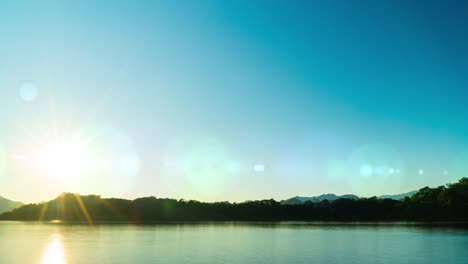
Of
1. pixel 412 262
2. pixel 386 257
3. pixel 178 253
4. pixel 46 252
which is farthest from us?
pixel 46 252

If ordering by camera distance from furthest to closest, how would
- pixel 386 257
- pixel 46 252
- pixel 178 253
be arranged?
pixel 46 252 → pixel 178 253 → pixel 386 257

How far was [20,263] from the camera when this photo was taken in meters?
64.0

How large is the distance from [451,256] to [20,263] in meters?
61.4

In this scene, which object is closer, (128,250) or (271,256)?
(271,256)

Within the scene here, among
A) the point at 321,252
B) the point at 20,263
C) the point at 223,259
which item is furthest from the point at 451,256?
the point at 20,263

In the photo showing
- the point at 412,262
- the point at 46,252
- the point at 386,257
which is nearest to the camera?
the point at 412,262

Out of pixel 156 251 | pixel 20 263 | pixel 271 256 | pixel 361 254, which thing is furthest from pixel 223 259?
pixel 20 263

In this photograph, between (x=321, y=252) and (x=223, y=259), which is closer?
(x=223, y=259)

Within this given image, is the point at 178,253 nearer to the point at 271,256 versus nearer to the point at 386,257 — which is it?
the point at 271,256

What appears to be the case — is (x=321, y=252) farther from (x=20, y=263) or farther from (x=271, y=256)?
(x=20, y=263)

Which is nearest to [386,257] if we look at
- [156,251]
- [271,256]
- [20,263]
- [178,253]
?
[271,256]

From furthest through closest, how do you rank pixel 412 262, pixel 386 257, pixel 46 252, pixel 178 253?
pixel 46 252
pixel 178 253
pixel 386 257
pixel 412 262

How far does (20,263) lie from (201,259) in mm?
24851

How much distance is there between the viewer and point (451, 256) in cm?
6819
